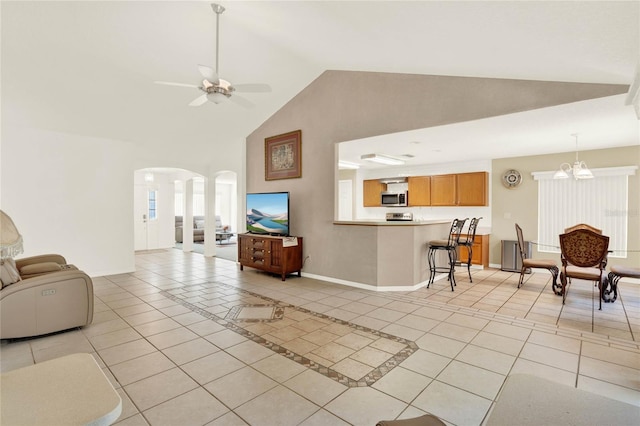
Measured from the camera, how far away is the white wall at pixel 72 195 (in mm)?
5035

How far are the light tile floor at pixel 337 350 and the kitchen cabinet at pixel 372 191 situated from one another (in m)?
4.17

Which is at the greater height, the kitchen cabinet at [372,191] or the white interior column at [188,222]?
the kitchen cabinet at [372,191]

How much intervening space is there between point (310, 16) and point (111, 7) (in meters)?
2.13

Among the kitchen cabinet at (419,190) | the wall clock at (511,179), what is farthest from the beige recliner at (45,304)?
the wall clock at (511,179)

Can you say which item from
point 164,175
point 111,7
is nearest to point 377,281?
point 111,7

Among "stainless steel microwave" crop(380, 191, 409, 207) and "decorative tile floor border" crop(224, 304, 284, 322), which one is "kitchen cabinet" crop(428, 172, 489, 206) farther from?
"decorative tile floor border" crop(224, 304, 284, 322)

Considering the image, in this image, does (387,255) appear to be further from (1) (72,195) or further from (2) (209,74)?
(1) (72,195)

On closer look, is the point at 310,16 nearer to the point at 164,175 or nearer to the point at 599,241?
the point at 599,241

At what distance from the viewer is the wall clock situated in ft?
21.3

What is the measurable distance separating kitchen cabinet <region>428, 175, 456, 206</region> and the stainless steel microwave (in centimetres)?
73

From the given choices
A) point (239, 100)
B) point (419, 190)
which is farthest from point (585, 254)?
point (239, 100)

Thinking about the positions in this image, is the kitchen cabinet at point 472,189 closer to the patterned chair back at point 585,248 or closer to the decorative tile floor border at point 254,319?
the patterned chair back at point 585,248

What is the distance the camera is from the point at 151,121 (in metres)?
5.71

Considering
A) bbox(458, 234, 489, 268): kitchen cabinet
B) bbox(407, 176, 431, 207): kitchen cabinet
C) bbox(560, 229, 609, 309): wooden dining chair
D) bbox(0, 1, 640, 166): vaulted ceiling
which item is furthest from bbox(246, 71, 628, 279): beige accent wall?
bbox(407, 176, 431, 207): kitchen cabinet
